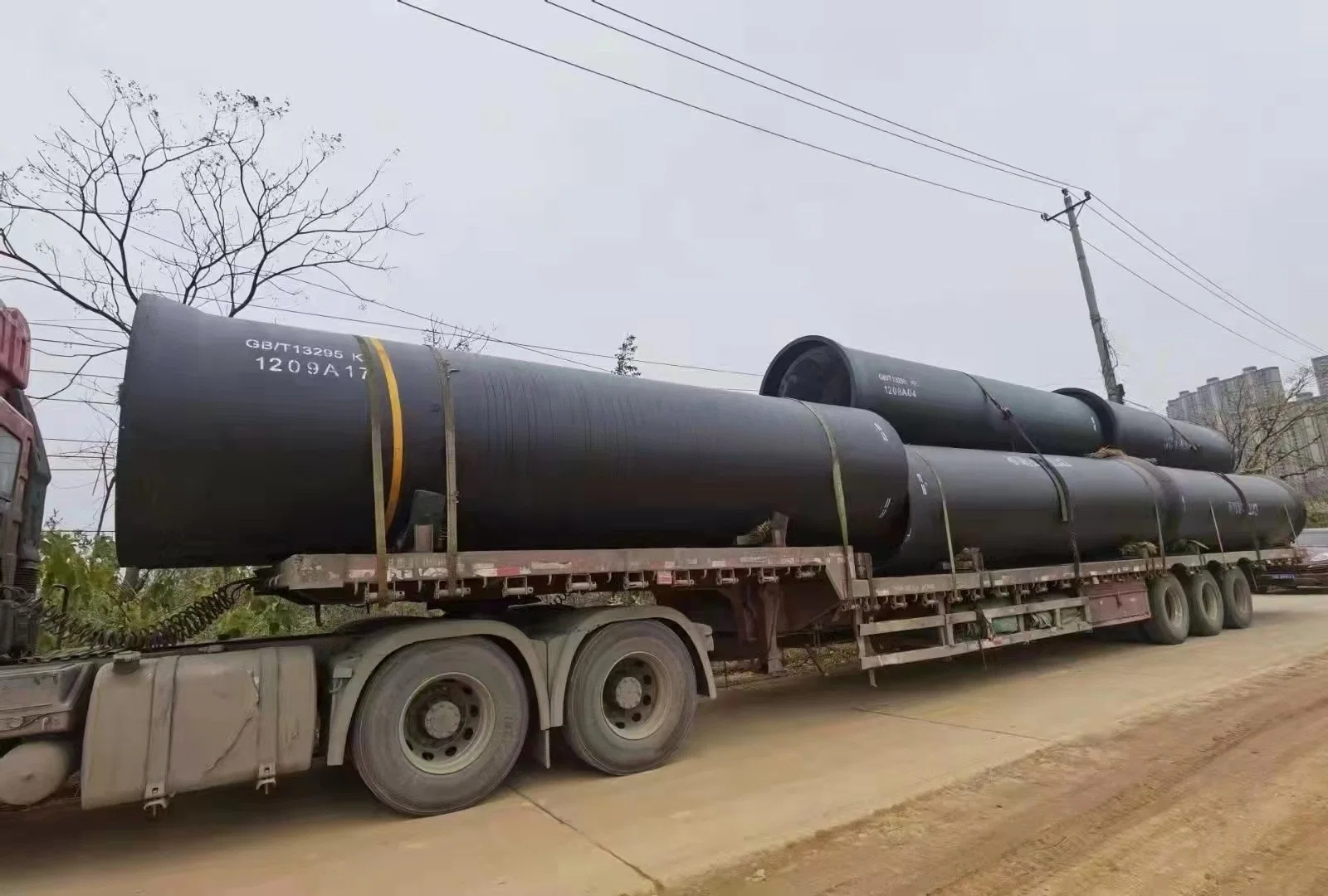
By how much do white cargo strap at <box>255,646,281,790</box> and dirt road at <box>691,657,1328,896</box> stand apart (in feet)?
8.50

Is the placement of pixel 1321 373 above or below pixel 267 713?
above

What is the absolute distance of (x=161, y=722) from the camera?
410cm

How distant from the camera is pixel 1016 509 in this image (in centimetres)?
880

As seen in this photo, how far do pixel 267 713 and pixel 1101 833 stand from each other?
478cm

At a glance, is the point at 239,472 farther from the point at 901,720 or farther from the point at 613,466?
the point at 901,720

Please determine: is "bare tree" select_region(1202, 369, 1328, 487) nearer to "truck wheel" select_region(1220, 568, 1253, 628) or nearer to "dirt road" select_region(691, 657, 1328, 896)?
"truck wheel" select_region(1220, 568, 1253, 628)

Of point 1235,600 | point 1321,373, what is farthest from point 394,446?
point 1321,373

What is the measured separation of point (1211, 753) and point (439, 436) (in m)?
6.00

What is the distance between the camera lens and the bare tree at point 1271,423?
3009 cm

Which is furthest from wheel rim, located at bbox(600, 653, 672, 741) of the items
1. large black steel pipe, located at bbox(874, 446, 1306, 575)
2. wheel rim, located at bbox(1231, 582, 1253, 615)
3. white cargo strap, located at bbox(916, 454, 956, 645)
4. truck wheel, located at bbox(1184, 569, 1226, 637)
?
wheel rim, located at bbox(1231, 582, 1253, 615)

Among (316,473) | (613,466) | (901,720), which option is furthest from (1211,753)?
(316,473)

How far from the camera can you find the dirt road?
11.4 feet

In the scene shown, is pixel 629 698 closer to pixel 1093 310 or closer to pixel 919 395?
pixel 919 395

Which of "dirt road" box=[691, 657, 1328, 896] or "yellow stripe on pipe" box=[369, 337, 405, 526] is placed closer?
"dirt road" box=[691, 657, 1328, 896]
